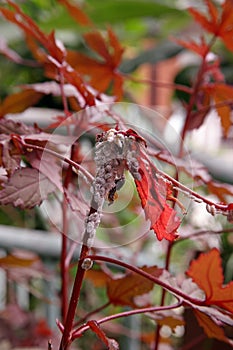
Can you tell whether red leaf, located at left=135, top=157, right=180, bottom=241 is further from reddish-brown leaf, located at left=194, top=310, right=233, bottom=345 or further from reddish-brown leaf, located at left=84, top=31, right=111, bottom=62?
reddish-brown leaf, located at left=84, top=31, right=111, bottom=62

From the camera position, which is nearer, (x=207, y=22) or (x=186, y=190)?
(x=186, y=190)

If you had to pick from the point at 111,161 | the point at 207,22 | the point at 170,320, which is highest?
the point at 207,22

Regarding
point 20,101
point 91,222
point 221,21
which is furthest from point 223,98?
point 91,222

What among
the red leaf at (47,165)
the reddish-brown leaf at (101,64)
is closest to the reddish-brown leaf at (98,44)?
the reddish-brown leaf at (101,64)

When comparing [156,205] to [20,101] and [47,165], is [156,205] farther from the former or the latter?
[20,101]

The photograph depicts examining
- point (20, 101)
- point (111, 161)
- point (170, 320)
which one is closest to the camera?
point (111, 161)

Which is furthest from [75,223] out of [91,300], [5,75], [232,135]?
[5,75]

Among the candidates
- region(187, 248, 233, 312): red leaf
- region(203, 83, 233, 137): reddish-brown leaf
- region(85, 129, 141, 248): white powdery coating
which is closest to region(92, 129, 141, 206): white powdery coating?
region(85, 129, 141, 248): white powdery coating
